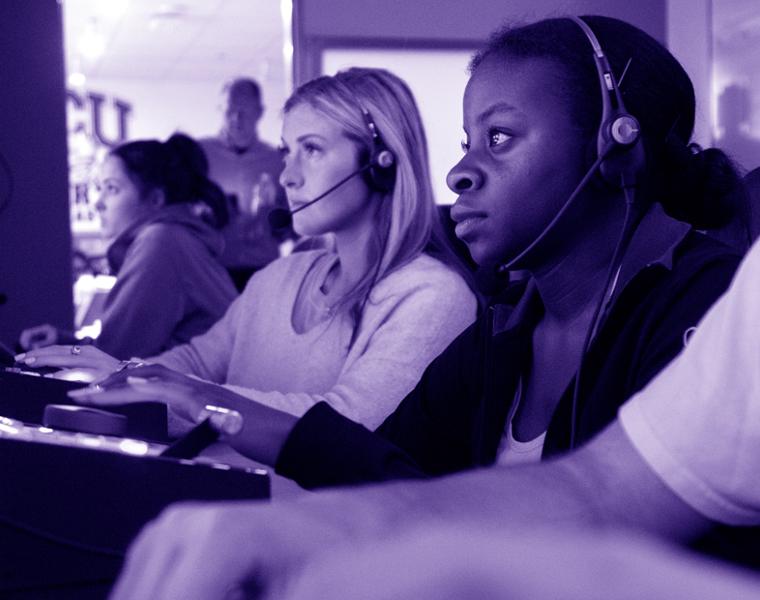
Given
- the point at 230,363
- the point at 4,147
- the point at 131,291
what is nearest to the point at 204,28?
the point at 4,147

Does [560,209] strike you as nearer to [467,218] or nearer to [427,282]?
[467,218]

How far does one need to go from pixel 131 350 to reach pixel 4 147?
92 cm

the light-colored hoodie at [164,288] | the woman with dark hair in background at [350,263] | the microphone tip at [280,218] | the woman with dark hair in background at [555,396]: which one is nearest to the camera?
the woman with dark hair in background at [555,396]

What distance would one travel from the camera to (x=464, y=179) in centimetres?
99

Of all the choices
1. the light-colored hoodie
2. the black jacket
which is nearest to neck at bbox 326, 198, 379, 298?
the black jacket

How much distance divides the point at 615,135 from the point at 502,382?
0.27 metres

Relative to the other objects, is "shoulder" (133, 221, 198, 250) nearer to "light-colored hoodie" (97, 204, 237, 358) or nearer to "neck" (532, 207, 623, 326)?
"light-colored hoodie" (97, 204, 237, 358)

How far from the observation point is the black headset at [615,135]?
0.92m

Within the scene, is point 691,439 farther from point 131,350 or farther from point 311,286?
point 131,350

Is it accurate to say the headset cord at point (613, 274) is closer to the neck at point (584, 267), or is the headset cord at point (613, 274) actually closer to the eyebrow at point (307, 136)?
the neck at point (584, 267)

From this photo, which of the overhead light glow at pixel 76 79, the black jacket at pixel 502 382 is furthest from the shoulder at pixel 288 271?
the overhead light glow at pixel 76 79

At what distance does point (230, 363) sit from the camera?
1.71 metres

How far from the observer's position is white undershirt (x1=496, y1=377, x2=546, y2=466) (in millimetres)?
920

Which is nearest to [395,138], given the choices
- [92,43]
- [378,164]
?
[378,164]
